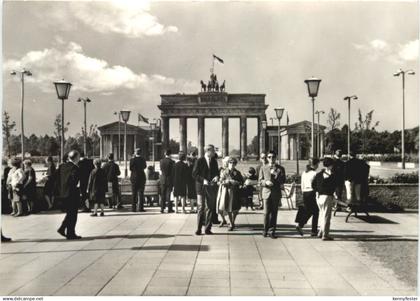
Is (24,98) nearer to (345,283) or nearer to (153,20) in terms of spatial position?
(153,20)

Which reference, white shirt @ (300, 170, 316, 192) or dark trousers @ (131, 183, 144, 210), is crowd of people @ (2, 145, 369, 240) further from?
dark trousers @ (131, 183, 144, 210)

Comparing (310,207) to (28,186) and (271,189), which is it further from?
(28,186)

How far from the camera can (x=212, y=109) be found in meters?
79.6

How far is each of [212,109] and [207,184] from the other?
69553mm

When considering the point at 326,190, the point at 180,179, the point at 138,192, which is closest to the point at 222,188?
the point at 326,190

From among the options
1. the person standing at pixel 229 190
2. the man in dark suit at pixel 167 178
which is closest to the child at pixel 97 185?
the man in dark suit at pixel 167 178

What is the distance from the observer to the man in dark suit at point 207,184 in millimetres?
10469

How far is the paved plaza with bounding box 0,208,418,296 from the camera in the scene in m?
6.27

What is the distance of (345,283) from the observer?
646 centimetres

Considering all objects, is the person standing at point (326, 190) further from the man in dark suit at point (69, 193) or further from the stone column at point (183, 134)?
the stone column at point (183, 134)

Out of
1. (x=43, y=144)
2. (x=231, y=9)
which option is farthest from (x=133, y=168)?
(x=43, y=144)

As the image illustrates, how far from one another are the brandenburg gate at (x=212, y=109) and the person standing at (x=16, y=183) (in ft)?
210

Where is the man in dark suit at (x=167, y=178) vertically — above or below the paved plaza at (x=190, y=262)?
above

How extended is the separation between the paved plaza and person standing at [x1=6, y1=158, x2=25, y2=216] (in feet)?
7.14
